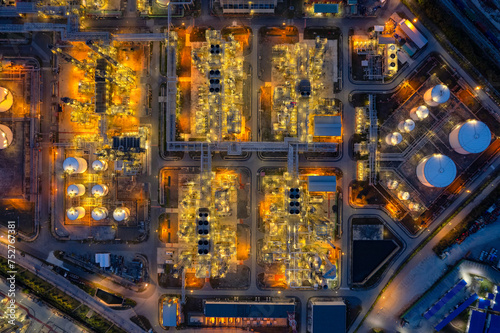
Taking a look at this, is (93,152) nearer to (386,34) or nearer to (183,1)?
(183,1)

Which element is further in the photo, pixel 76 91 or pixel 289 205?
pixel 76 91

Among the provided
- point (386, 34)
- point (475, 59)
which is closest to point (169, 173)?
point (386, 34)

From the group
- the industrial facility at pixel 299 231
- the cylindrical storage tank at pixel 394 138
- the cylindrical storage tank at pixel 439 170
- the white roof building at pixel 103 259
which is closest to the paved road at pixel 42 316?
the white roof building at pixel 103 259

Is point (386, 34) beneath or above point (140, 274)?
above

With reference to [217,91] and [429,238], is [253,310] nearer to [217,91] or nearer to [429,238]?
[429,238]

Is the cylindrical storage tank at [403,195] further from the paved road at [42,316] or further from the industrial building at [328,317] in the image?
the paved road at [42,316]

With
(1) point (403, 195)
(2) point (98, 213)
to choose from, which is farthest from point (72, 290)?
(1) point (403, 195)
